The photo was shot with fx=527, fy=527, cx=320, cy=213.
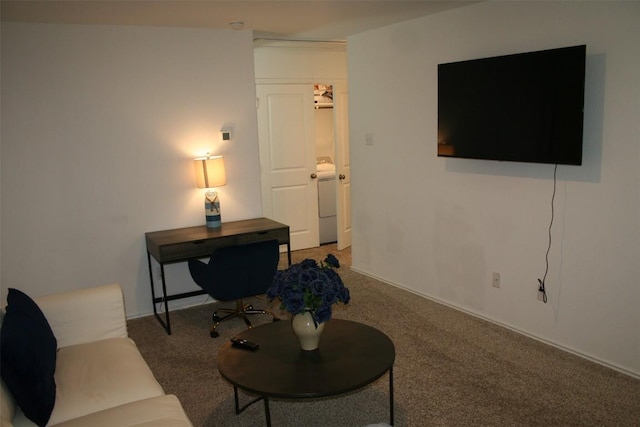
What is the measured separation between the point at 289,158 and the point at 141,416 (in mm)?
4172

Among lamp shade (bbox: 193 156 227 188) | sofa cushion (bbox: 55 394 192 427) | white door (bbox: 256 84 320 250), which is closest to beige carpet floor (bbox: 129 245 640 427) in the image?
sofa cushion (bbox: 55 394 192 427)

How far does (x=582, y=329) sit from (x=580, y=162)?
1077 mm

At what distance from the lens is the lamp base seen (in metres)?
4.36

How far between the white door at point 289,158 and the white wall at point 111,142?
1208 millimetres

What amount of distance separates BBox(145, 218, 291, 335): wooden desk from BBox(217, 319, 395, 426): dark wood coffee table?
1.27 m

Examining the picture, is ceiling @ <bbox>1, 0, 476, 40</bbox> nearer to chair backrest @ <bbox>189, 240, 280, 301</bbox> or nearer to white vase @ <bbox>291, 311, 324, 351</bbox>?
chair backrest @ <bbox>189, 240, 280, 301</bbox>

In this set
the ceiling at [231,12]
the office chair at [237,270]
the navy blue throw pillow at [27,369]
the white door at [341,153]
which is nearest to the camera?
the navy blue throw pillow at [27,369]

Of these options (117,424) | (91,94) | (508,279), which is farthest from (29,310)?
(508,279)

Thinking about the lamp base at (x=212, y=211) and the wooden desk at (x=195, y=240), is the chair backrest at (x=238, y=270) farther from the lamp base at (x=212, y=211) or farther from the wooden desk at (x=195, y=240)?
the lamp base at (x=212, y=211)

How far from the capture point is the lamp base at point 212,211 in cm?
→ 436

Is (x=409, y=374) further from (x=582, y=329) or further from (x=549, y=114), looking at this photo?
(x=549, y=114)

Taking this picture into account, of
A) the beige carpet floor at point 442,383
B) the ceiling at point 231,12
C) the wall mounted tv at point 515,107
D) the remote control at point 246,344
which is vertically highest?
the ceiling at point 231,12

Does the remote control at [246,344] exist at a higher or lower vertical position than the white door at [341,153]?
lower

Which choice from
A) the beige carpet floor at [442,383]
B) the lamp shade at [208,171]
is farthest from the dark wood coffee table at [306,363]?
the lamp shade at [208,171]
